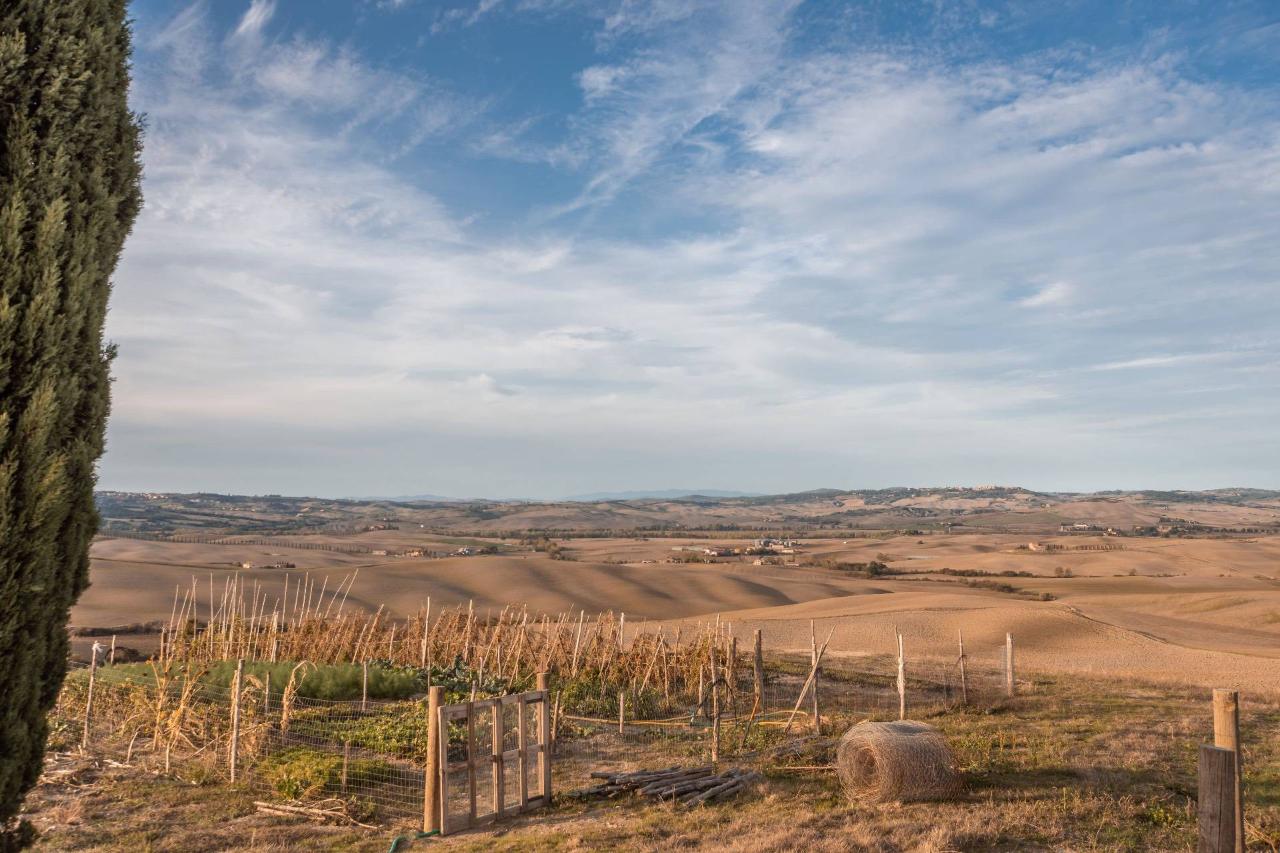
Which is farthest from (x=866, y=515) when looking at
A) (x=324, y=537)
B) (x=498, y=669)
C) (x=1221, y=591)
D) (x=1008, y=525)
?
(x=498, y=669)

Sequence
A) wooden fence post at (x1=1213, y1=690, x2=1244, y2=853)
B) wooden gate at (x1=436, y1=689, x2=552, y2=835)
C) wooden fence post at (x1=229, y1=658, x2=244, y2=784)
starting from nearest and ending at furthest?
wooden fence post at (x1=1213, y1=690, x2=1244, y2=853)
wooden gate at (x1=436, y1=689, x2=552, y2=835)
wooden fence post at (x1=229, y1=658, x2=244, y2=784)

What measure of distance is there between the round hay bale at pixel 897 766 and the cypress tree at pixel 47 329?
319 inches

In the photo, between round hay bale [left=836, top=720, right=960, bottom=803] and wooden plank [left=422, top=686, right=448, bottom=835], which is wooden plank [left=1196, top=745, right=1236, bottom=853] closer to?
round hay bale [left=836, top=720, right=960, bottom=803]

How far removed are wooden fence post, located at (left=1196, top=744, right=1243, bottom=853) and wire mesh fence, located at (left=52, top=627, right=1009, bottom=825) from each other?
6.63 m

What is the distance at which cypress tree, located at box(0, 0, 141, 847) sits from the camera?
574 centimetres

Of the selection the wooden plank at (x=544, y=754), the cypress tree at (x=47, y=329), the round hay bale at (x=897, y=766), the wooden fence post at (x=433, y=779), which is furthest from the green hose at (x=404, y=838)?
the round hay bale at (x=897, y=766)

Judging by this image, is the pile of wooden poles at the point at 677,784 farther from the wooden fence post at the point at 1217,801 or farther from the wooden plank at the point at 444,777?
the wooden fence post at the point at 1217,801

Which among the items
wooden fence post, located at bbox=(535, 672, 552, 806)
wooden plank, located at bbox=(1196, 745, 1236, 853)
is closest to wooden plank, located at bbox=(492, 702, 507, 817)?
wooden fence post, located at bbox=(535, 672, 552, 806)

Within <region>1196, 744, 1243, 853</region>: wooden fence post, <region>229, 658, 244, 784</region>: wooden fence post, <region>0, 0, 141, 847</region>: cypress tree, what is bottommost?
<region>229, 658, 244, 784</region>: wooden fence post

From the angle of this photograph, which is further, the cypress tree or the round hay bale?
the round hay bale

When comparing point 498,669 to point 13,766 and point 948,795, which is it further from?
point 13,766

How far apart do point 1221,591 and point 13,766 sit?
55.9 meters

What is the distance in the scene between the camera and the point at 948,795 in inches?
396

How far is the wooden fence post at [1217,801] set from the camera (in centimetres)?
531
